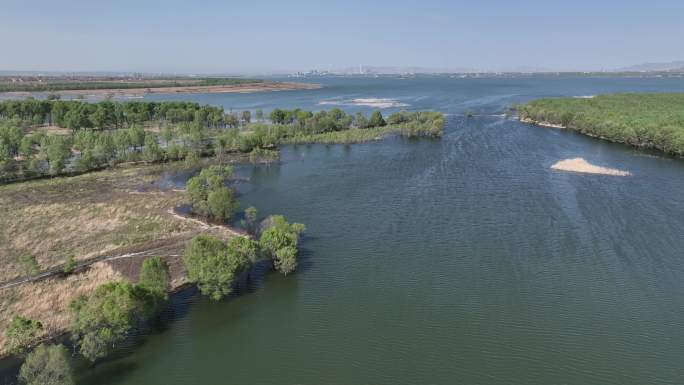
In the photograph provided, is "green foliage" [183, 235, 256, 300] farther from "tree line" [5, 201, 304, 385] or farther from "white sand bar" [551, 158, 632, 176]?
"white sand bar" [551, 158, 632, 176]

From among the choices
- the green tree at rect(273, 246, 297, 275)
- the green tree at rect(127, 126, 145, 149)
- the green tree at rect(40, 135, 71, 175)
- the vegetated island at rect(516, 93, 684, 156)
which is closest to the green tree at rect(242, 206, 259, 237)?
the green tree at rect(273, 246, 297, 275)

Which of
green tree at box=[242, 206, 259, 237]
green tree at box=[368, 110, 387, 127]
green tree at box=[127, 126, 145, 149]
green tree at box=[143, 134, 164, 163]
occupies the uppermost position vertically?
green tree at box=[368, 110, 387, 127]

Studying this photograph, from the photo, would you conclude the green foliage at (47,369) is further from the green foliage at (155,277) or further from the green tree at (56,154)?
the green tree at (56,154)

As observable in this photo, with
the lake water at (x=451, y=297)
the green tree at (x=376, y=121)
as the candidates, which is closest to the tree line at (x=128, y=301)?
the lake water at (x=451, y=297)

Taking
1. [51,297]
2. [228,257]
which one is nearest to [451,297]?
[228,257]

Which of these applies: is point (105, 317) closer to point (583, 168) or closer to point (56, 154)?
point (56, 154)

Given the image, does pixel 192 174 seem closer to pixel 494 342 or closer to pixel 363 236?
pixel 363 236

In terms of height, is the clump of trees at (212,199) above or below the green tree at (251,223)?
above
